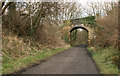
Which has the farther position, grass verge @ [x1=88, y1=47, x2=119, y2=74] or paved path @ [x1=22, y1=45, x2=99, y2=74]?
grass verge @ [x1=88, y1=47, x2=119, y2=74]

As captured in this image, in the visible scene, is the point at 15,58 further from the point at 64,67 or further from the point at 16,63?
the point at 64,67

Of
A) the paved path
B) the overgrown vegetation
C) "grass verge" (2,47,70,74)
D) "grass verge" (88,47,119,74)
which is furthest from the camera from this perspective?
the overgrown vegetation

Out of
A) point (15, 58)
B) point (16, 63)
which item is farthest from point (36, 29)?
point (16, 63)

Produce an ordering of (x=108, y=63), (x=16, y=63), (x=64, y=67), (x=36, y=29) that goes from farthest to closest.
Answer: (x=36, y=29)
(x=108, y=63)
(x=16, y=63)
(x=64, y=67)

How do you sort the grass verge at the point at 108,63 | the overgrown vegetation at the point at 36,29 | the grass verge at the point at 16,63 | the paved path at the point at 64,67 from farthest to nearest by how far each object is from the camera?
the overgrown vegetation at the point at 36,29, the grass verge at the point at 108,63, the grass verge at the point at 16,63, the paved path at the point at 64,67

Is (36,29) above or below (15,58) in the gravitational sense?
above

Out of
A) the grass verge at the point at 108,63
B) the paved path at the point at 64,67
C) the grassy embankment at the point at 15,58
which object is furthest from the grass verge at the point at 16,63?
the grass verge at the point at 108,63

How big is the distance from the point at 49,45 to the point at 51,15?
205 inches

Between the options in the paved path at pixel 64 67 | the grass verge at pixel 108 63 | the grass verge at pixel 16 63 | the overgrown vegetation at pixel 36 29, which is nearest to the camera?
the paved path at pixel 64 67

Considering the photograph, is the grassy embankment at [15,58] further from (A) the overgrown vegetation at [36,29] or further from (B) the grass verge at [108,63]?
(B) the grass verge at [108,63]

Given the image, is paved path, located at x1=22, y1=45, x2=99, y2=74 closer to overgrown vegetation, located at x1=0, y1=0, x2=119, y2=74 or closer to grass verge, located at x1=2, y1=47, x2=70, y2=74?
grass verge, located at x1=2, y1=47, x2=70, y2=74

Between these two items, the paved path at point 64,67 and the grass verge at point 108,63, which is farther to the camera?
the grass verge at point 108,63

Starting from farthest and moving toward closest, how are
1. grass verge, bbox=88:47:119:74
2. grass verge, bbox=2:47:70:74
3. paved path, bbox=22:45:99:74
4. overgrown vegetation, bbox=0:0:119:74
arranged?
1. overgrown vegetation, bbox=0:0:119:74
2. grass verge, bbox=88:47:119:74
3. grass verge, bbox=2:47:70:74
4. paved path, bbox=22:45:99:74

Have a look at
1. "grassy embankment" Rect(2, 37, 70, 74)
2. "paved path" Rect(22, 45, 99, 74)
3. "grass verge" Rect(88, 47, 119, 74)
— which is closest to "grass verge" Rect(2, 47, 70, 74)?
"grassy embankment" Rect(2, 37, 70, 74)
